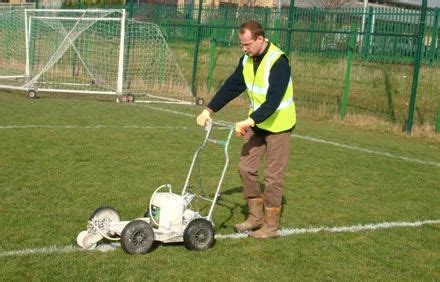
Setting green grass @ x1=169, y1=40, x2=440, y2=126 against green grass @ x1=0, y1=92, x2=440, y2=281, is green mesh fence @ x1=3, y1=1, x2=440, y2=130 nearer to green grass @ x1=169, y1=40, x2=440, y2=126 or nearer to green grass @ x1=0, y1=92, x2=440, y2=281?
green grass @ x1=169, y1=40, x2=440, y2=126

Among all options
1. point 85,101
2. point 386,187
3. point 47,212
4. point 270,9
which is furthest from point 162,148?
point 270,9

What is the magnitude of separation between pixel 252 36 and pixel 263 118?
74cm

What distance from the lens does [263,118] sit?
5.91m

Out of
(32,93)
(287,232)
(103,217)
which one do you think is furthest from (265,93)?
(32,93)

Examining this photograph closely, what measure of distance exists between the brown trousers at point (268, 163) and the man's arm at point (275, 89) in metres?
0.41

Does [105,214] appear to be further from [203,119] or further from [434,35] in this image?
[434,35]

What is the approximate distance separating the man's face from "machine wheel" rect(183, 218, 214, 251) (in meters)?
1.58

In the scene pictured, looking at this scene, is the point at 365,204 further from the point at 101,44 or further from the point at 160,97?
the point at 101,44

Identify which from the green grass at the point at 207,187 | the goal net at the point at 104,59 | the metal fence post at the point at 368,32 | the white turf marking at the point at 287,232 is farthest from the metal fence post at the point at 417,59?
the white turf marking at the point at 287,232

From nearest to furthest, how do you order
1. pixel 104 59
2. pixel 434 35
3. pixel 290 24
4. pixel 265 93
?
pixel 265 93
pixel 434 35
pixel 290 24
pixel 104 59

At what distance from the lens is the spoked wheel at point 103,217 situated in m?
5.60

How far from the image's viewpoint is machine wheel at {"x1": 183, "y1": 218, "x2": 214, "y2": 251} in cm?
564

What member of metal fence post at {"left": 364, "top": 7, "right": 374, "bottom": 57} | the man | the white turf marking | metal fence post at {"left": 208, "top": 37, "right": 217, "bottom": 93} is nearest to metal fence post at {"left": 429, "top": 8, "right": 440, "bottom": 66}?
metal fence post at {"left": 364, "top": 7, "right": 374, "bottom": 57}

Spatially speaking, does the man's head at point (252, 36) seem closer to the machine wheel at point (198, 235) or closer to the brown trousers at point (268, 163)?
the brown trousers at point (268, 163)
